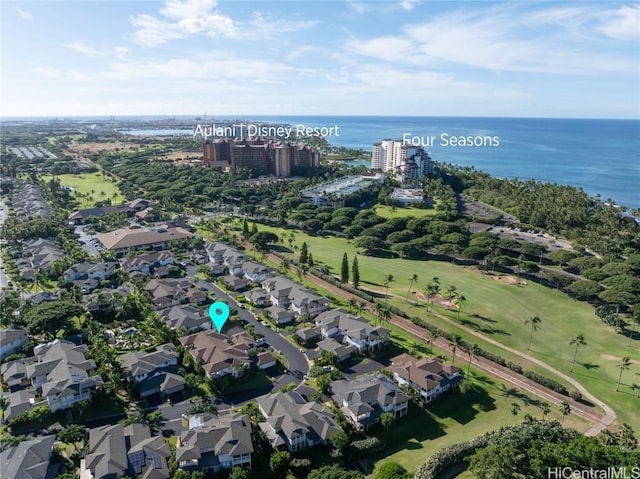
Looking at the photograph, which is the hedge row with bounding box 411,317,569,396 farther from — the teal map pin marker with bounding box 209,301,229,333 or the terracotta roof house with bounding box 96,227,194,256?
the terracotta roof house with bounding box 96,227,194,256

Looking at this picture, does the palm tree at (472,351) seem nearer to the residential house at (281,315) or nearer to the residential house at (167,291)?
the residential house at (281,315)

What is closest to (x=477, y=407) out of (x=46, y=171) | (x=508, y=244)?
(x=508, y=244)

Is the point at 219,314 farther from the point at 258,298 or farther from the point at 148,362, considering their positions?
the point at 148,362

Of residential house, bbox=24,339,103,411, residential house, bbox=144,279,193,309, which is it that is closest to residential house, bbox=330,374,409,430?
residential house, bbox=24,339,103,411

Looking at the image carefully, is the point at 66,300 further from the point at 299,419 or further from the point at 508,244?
the point at 508,244

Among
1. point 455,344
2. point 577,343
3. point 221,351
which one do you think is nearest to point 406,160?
point 577,343
